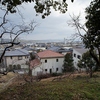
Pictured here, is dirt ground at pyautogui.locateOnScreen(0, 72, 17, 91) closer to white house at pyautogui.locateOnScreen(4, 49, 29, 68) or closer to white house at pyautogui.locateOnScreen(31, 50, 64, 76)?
white house at pyautogui.locateOnScreen(31, 50, 64, 76)

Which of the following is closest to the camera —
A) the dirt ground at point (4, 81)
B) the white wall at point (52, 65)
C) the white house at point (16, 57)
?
the dirt ground at point (4, 81)

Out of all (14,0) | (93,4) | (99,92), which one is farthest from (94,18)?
(14,0)

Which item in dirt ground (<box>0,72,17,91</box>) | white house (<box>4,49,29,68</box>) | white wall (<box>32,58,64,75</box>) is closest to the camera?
dirt ground (<box>0,72,17,91</box>)

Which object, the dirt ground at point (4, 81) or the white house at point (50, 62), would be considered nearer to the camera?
the dirt ground at point (4, 81)

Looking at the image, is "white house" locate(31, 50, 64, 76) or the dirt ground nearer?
the dirt ground

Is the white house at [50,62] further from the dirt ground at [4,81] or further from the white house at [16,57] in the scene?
the dirt ground at [4,81]

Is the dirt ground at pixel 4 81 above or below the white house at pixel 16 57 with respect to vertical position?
below

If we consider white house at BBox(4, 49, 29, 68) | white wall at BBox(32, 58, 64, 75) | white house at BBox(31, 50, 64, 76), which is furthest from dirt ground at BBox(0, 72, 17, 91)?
white house at BBox(4, 49, 29, 68)

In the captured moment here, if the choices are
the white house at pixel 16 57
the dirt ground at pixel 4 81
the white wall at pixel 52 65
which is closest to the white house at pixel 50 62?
the white wall at pixel 52 65

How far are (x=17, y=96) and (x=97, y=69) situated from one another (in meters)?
16.8

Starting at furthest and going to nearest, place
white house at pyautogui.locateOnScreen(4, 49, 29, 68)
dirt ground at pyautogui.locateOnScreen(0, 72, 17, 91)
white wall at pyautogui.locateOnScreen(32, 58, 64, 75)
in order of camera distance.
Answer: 1. white house at pyautogui.locateOnScreen(4, 49, 29, 68)
2. white wall at pyautogui.locateOnScreen(32, 58, 64, 75)
3. dirt ground at pyautogui.locateOnScreen(0, 72, 17, 91)

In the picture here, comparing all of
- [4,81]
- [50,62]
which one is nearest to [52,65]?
[50,62]

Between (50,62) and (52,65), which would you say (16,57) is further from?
(52,65)

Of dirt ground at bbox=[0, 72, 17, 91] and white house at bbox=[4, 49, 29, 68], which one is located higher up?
white house at bbox=[4, 49, 29, 68]
